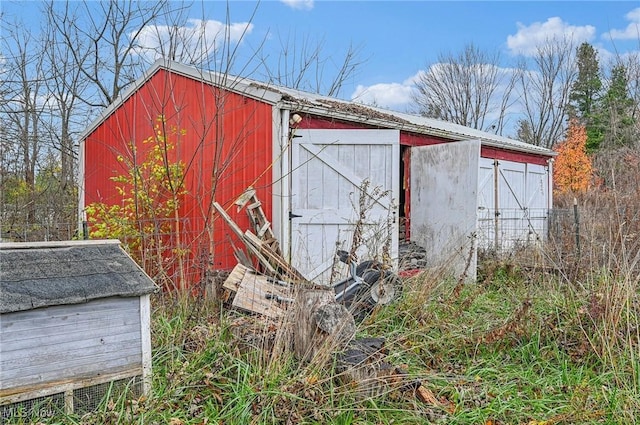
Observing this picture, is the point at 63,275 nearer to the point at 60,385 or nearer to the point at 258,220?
the point at 60,385

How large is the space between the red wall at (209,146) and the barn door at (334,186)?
46cm

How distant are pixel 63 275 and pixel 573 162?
73.3ft

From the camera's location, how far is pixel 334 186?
6238mm

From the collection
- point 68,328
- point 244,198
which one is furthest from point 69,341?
point 244,198

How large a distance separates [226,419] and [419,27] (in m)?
6.11

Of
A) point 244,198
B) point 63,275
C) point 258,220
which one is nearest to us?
point 63,275

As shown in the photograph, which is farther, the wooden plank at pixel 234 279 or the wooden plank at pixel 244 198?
the wooden plank at pixel 244 198

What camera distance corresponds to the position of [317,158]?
6.17 metres

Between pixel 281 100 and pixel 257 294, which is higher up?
pixel 281 100

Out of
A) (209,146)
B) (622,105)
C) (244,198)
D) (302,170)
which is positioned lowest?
(244,198)

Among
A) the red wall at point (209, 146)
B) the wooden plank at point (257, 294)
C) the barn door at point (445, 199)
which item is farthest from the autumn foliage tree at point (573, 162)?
the wooden plank at point (257, 294)

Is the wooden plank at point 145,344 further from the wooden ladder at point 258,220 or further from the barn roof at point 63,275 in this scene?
the wooden ladder at point 258,220

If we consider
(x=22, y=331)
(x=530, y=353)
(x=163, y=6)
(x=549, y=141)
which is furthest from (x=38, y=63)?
(x=549, y=141)

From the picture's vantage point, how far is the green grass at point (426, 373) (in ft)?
8.71
